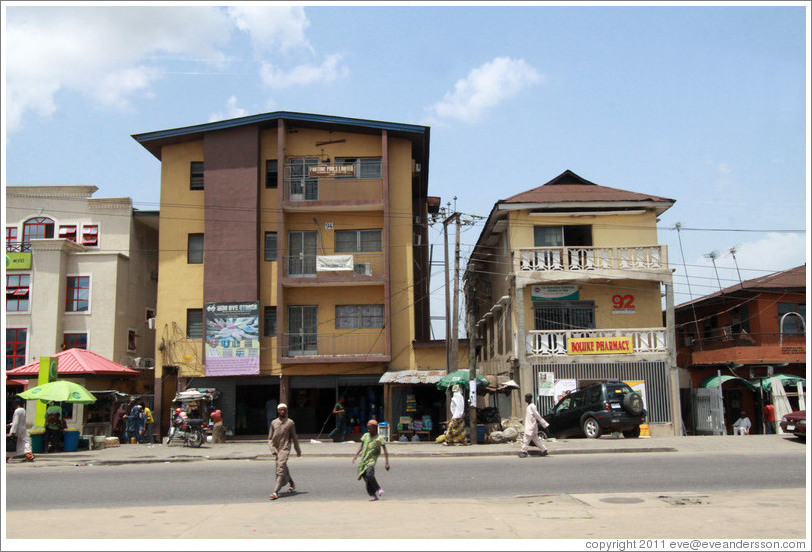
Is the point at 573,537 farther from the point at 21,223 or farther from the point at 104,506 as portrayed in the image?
the point at 21,223

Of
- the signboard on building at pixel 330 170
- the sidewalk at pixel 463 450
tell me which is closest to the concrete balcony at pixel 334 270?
the signboard on building at pixel 330 170

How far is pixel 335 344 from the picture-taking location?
A: 105 feet

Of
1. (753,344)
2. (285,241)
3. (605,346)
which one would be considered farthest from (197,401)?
(753,344)

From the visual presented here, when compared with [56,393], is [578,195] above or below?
above

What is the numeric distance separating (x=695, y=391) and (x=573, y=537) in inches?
1040

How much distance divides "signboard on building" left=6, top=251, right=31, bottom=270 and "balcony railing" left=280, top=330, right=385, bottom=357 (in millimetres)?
12226

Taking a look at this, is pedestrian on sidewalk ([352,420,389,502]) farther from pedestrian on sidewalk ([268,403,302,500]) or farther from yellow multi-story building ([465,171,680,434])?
yellow multi-story building ([465,171,680,434])

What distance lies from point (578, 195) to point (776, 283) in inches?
407

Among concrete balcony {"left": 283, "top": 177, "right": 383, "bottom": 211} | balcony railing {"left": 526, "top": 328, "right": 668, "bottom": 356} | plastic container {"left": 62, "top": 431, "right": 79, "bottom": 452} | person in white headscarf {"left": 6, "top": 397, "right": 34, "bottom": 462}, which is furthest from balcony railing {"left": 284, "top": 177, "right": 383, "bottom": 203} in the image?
person in white headscarf {"left": 6, "top": 397, "right": 34, "bottom": 462}

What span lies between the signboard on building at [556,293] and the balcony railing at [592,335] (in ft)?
6.31

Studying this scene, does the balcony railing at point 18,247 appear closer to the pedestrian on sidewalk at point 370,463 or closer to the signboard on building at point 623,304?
the signboard on building at point 623,304

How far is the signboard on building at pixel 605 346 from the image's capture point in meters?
28.9

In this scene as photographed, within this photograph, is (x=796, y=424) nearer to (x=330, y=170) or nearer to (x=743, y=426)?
(x=743, y=426)

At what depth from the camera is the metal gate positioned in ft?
101
